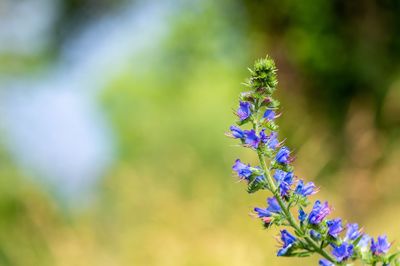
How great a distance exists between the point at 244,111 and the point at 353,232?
1.16 feet

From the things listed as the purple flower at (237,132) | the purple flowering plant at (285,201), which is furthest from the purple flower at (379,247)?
the purple flower at (237,132)

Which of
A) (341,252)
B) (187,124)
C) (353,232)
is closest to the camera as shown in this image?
(341,252)

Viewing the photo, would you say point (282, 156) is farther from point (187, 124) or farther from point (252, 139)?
point (187, 124)

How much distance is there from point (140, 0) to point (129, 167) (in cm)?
1036

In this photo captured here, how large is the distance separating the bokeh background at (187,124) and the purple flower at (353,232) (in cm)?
185

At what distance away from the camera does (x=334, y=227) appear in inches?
60.7

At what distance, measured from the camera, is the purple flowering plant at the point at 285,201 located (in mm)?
1529

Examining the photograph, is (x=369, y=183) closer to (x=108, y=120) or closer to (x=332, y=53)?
(x=332, y=53)

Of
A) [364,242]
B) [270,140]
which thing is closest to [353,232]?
[364,242]

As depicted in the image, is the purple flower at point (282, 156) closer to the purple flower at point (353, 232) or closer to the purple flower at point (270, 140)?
the purple flower at point (270, 140)

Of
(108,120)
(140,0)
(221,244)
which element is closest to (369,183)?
(221,244)

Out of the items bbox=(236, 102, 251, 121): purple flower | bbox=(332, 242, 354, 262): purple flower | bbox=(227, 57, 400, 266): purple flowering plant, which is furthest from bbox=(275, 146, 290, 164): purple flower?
bbox=(332, 242, 354, 262): purple flower

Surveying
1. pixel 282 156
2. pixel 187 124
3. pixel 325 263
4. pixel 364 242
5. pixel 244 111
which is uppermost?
pixel 187 124

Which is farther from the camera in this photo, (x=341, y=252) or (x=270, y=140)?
(x=270, y=140)
